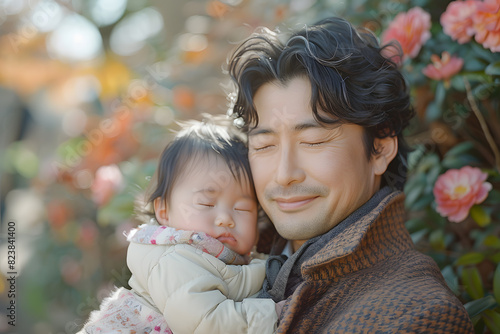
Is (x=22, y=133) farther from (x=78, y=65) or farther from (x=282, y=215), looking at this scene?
(x=282, y=215)

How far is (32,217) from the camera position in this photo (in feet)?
12.1

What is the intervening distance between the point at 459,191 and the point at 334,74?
0.78 m

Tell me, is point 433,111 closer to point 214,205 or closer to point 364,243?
point 364,243

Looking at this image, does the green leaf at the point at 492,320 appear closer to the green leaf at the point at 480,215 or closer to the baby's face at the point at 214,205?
the green leaf at the point at 480,215

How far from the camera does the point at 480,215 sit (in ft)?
6.14

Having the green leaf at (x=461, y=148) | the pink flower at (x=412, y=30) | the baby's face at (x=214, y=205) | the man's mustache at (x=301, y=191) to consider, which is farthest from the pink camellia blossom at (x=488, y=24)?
the baby's face at (x=214, y=205)

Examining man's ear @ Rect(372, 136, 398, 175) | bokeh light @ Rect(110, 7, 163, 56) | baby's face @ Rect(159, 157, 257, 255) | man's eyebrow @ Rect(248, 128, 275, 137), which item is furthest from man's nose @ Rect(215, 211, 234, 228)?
bokeh light @ Rect(110, 7, 163, 56)

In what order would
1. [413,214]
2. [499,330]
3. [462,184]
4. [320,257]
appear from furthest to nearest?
[413,214], [462,184], [499,330], [320,257]

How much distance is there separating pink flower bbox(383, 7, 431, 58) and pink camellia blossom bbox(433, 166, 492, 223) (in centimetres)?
56

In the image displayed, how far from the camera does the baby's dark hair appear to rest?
5.32 ft

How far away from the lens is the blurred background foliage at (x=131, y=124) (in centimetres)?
203

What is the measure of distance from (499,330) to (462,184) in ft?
1.86

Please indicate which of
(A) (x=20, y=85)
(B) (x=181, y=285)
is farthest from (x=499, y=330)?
(A) (x=20, y=85)

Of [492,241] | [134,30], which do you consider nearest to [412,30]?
[492,241]
